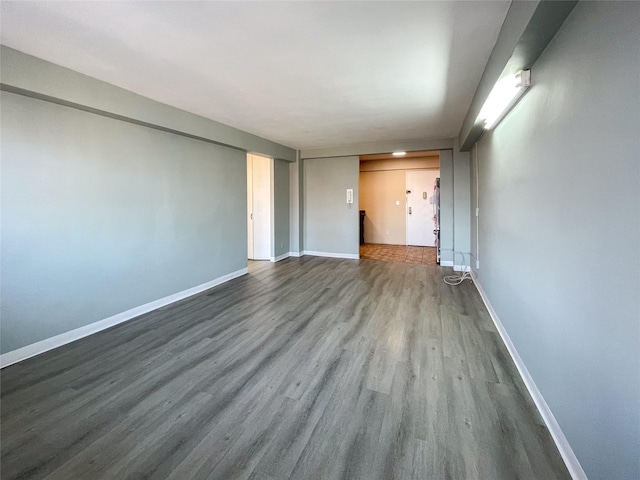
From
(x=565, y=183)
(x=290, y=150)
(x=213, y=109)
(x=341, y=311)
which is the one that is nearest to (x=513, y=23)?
(x=565, y=183)

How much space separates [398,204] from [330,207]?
9.19ft

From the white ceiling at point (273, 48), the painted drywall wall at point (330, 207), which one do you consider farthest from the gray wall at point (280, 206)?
the white ceiling at point (273, 48)

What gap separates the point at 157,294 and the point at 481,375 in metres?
3.79

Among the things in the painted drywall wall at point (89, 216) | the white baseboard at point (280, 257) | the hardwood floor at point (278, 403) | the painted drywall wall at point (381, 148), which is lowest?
the hardwood floor at point (278, 403)

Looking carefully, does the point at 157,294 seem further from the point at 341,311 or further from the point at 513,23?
the point at 513,23

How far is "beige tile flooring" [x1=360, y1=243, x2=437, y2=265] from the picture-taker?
6.84 m

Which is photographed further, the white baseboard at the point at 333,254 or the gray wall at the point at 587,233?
the white baseboard at the point at 333,254

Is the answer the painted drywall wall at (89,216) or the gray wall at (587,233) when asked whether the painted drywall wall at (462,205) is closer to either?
the gray wall at (587,233)

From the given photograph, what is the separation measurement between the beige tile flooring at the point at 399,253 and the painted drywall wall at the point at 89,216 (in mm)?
4375

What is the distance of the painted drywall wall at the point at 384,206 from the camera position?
886 cm

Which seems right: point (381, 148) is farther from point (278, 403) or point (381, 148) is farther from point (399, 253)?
point (278, 403)

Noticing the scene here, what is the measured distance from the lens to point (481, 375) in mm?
2287

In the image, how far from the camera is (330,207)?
716cm

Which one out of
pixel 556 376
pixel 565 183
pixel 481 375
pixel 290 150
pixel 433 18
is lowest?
pixel 481 375
